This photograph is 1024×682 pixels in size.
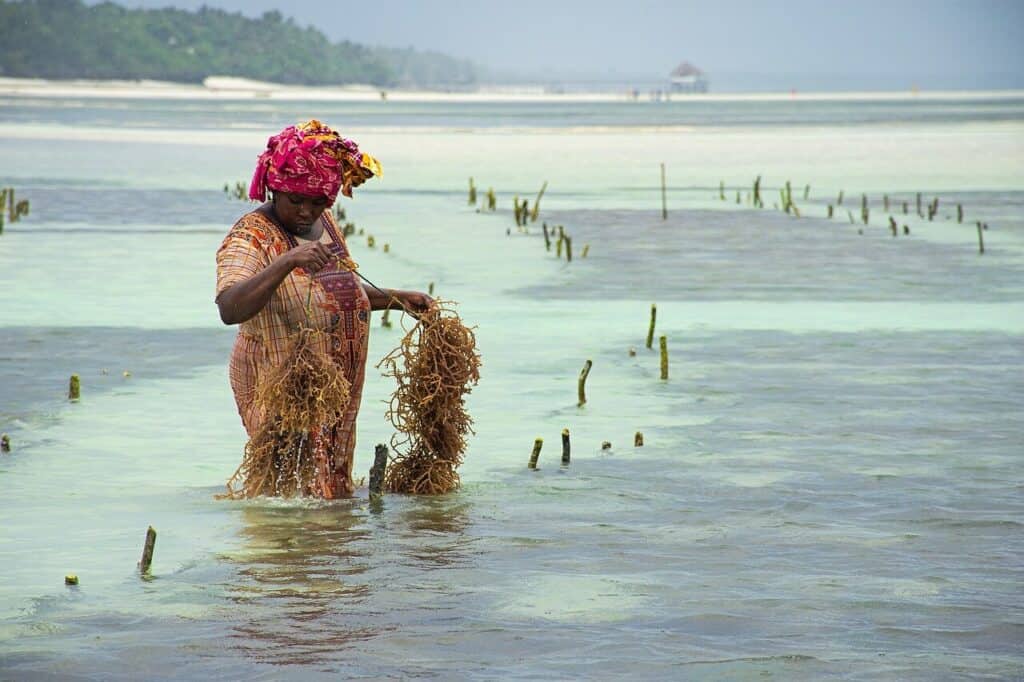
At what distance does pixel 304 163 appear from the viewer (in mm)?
6617

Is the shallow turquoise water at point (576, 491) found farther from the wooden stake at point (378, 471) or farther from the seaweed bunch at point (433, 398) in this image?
the seaweed bunch at point (433, 398)

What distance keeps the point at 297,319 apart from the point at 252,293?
48 cm

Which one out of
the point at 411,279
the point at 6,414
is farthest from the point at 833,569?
the point at 411,279

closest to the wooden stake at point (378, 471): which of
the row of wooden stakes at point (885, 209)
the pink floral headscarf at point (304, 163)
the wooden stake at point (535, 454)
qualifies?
the wooden stake at point (535, 454)

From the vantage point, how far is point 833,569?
252 inches

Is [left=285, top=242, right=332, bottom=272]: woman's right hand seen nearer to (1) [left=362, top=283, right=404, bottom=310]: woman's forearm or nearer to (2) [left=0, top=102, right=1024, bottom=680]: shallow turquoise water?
(1) [left=362, top=283, right=404, bottom=310]: woman's forearm

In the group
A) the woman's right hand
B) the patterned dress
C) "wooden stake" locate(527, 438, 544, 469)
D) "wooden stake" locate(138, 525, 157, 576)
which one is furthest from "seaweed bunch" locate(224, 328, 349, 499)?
"wooden stake" locate(527, 438, 544, 469)

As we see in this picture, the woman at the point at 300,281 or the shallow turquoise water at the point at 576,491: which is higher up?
the woman at the point at 300,281

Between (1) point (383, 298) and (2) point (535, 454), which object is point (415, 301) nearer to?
(1) point (383, 298)

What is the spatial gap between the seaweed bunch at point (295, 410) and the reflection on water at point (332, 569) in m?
0.17

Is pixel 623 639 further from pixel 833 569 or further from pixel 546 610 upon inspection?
pixel 833 569

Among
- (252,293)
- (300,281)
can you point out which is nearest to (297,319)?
(300,281)

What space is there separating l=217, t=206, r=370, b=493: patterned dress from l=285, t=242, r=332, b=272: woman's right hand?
1.16 ft

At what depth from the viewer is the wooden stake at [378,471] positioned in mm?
7191
